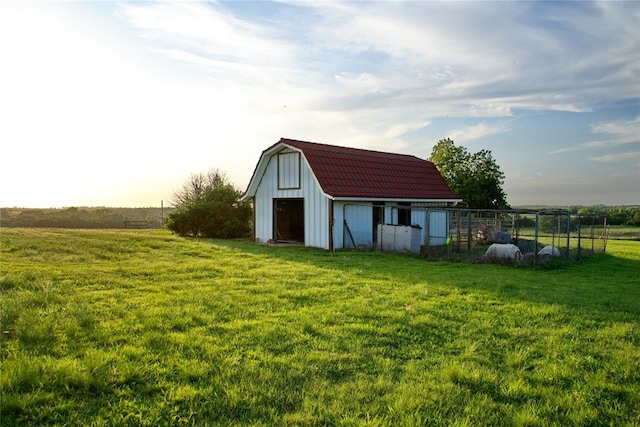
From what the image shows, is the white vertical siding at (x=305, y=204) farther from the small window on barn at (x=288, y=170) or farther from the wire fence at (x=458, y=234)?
the wire fence at (x=458, y=234)

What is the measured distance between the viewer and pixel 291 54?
13.0m

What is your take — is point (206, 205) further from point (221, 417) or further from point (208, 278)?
point (221, 417)

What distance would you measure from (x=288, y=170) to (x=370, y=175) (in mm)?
4071

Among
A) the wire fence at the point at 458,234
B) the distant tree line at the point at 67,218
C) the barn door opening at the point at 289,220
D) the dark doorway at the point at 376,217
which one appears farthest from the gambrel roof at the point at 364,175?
the distant tree line at the point at 67,218

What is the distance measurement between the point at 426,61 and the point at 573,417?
1326 centimetres

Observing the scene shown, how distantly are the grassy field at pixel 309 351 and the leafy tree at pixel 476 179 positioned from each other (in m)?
26.7

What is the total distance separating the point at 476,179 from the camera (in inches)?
1439

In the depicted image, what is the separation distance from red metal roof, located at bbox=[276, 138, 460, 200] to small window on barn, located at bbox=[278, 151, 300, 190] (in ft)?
2.46

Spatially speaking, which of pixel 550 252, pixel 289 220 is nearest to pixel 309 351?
pixel 550 252

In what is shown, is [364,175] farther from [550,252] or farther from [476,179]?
[476,179]

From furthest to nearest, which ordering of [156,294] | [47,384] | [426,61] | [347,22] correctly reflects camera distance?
[426,61] < [347,22] < [156,294] < [47,384]

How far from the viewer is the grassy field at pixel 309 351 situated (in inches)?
156

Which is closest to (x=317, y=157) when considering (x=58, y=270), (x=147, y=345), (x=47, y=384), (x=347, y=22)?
(x=347, y=22)

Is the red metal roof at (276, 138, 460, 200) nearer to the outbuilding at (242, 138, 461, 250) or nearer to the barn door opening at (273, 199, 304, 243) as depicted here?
the outbuilding at (242, 138, 461, 250)
